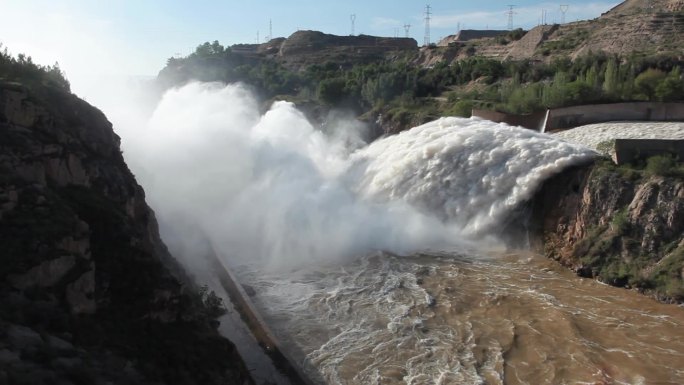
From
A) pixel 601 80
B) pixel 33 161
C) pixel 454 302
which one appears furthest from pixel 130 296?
pixel 601 80

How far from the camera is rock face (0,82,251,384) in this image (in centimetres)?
737

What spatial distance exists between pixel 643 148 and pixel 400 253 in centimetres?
916

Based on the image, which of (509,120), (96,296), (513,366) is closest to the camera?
(96,296)

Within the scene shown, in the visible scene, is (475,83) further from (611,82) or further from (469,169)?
(469,169)

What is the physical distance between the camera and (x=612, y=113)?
1058 inches

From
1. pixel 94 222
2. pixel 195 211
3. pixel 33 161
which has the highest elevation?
pixel 33 161

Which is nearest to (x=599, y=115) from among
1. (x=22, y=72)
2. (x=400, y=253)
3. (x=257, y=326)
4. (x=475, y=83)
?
(x=400, y=253)

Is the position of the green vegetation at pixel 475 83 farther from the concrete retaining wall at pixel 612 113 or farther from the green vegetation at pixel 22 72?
the green vegetation at pixel 22 72

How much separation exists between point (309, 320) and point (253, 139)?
56.8 ft

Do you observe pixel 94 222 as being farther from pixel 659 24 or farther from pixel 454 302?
pixel 659 24

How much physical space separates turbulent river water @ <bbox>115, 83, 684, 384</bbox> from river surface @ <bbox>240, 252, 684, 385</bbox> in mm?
51

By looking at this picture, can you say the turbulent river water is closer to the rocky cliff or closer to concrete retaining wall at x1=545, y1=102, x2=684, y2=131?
concrete retaining wall at x1=545, y1=102, x2=684, y2=131

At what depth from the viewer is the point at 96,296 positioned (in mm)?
9258

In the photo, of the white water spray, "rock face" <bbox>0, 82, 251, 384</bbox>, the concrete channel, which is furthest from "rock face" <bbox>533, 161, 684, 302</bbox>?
"rock face" <bbox>0, 82, 251, 384</bbox>
